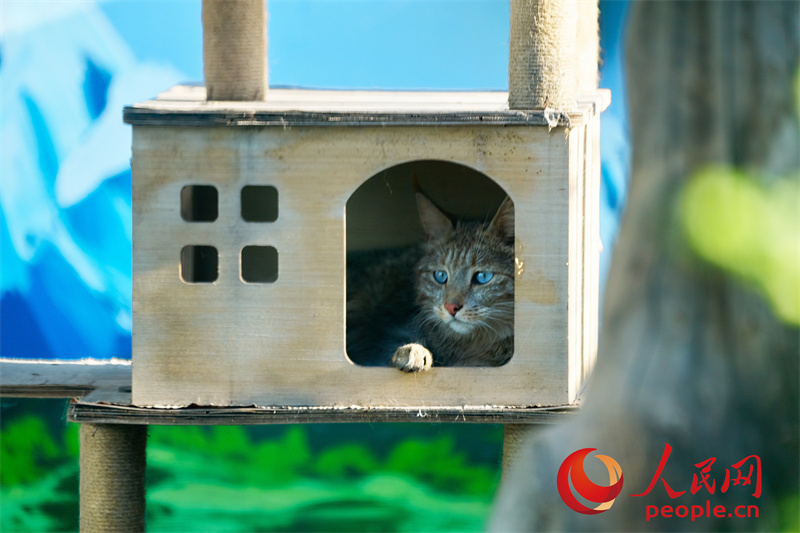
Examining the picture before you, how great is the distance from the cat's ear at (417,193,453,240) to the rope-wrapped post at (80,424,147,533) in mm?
826

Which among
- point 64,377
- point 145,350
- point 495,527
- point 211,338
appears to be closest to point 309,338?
point 211,338

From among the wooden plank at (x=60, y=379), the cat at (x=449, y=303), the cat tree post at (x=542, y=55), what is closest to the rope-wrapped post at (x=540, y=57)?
Result: the cat tree post at (x=542, y=55)

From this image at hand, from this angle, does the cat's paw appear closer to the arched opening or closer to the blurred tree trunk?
the arched opening

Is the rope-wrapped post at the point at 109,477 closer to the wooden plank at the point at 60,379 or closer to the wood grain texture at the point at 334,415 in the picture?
the wooden plank at the point at 60,379

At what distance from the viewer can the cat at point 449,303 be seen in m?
1.97

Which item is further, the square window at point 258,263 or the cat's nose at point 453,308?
the square window at point 258,263

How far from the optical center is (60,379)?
81.0 inches

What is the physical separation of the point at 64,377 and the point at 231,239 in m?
0.69

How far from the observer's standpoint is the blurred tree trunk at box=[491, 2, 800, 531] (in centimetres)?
79

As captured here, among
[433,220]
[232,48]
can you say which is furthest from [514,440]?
[232,48]

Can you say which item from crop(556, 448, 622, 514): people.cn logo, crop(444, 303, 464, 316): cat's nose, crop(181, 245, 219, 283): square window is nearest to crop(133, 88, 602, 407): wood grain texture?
crop(444, 303, 464, 316): cat's nose

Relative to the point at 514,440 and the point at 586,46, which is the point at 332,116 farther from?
the point at 586,46

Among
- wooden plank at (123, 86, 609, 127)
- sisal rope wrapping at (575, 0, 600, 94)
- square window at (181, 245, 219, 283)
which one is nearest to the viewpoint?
wooden plank at (123, 86, 609, 127)

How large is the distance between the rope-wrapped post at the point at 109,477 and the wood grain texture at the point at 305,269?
0.80ft
